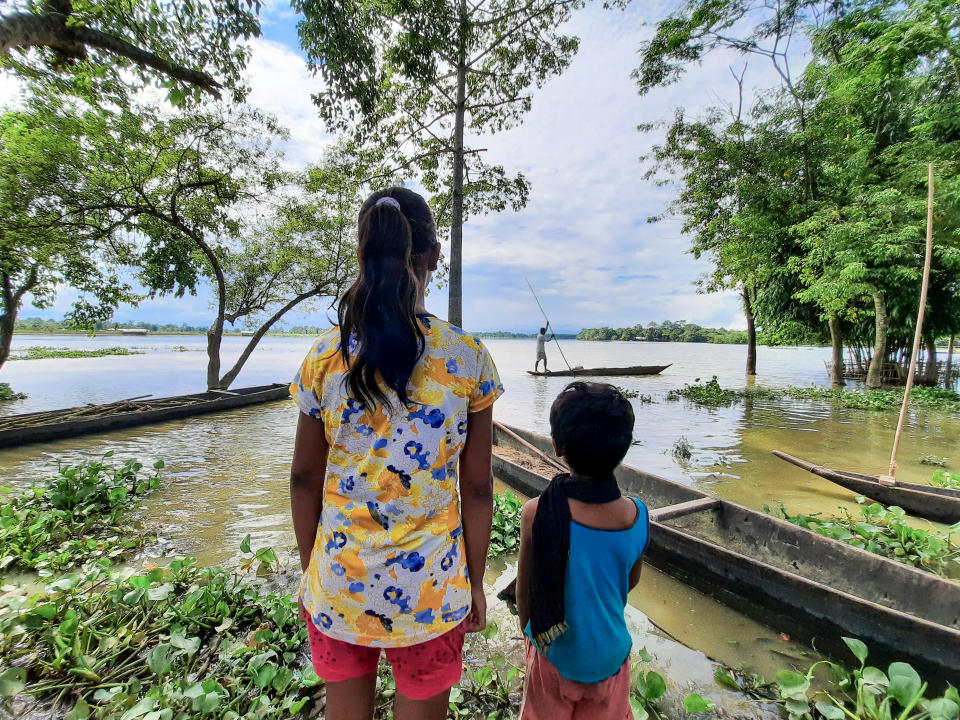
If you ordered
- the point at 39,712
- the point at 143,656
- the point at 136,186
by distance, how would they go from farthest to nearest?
the point at 136,186
the point at 143,656
the point at 39,712

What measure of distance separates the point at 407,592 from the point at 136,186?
1197 centimetres

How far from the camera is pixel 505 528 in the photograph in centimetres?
416

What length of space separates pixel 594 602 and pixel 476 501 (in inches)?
20.0

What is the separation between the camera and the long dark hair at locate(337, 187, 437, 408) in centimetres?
108

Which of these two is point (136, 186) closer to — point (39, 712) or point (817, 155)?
point (39, 712)

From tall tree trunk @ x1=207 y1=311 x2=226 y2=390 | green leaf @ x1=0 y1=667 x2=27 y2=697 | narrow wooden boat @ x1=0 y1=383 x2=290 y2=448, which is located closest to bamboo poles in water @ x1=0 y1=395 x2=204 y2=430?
narrow wooden boat @ x1=0 y1=383 x2=290 y2=448

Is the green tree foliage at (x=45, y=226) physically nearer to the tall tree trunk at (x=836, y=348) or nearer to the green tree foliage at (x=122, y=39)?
Result: the green tree foliage at (x=122, y=39)

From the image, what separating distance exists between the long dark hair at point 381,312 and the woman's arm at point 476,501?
0.26 meters

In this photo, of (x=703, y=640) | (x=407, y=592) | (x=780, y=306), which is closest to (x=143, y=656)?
(x=407, y=592)

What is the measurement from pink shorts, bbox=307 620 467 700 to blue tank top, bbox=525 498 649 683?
397 millimetres

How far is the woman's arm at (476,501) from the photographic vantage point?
4.09 feet

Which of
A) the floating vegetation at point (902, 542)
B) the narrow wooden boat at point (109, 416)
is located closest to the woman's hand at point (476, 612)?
the floating vegetation at point (902, 542)

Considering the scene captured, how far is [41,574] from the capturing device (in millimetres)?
2979

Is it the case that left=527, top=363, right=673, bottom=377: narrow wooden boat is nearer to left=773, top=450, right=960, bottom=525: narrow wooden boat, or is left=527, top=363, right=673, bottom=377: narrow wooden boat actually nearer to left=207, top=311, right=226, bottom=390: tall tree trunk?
left=207, top=311, right=226, bottom=390: tall tree trunk
